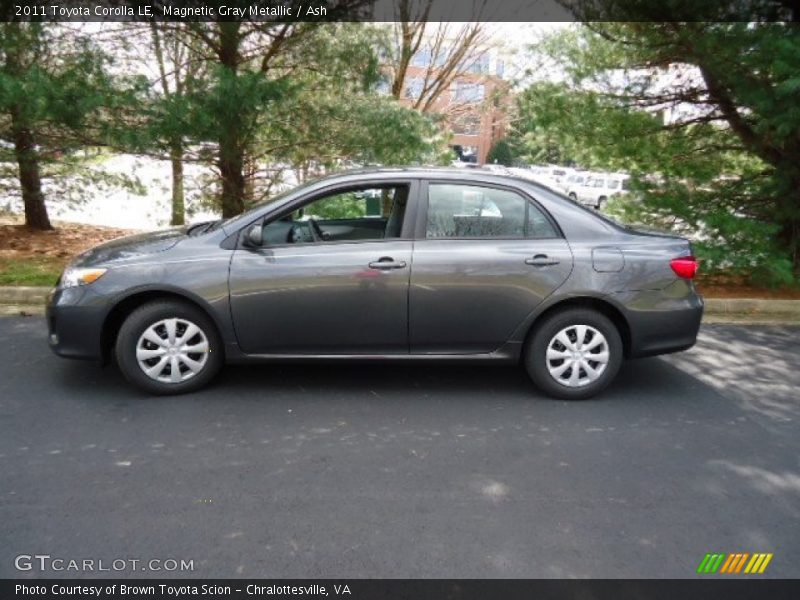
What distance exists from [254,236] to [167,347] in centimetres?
97

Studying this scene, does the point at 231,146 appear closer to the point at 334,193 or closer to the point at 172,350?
the point at 334,193

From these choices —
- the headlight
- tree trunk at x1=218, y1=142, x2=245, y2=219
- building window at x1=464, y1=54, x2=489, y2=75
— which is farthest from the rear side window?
building window at x1=464, y1=54, x2=489, y2=75

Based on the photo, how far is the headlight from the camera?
4.38 metres

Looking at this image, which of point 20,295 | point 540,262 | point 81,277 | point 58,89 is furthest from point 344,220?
point 20,295

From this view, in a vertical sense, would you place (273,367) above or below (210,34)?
below

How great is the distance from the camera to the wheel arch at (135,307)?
4.38 meters

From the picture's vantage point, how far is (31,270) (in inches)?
303

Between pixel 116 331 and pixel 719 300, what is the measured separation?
6079 millimetres

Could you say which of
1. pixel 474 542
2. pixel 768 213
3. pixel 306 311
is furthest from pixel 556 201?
pixel 768 213

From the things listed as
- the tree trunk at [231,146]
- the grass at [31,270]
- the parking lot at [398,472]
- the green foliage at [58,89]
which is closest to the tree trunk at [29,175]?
the green foliage at [58,89]

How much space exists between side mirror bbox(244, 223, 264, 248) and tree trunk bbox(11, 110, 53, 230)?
4.12 m

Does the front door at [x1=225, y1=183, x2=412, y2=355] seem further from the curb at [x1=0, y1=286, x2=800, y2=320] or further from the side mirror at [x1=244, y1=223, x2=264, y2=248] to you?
the curb at [x1=0, y1=286, x2=800, y2=320]

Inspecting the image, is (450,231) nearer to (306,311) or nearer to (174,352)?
(306,311)

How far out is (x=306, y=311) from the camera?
4.41 metres
